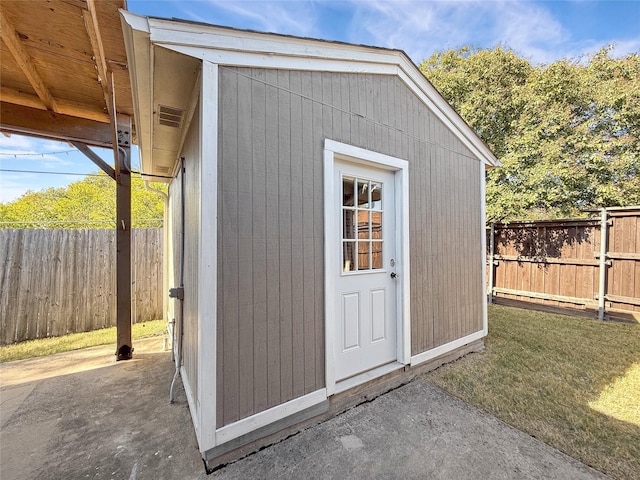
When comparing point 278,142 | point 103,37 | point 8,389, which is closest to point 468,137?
point 278,142

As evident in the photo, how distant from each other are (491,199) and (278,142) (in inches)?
285

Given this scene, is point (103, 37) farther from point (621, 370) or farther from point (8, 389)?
point (621, 370)

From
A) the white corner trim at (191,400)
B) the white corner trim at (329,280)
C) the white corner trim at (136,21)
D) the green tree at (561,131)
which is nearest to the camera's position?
the white corner trim at (136,21)

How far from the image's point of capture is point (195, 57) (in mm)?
1680

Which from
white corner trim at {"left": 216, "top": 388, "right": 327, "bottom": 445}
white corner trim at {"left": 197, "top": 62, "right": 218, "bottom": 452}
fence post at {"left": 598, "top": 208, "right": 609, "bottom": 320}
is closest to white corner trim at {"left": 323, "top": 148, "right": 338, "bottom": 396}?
white corner trim at {"left": 216, "top": 388, "right": 327, "bottom": 445}

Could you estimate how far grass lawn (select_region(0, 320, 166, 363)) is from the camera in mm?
3529

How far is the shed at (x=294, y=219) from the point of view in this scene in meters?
1.70

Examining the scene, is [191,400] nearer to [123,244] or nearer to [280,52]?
[123,244]

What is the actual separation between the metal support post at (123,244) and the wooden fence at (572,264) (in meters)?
7.19

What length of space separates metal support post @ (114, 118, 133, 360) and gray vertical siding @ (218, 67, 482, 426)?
2.41 m

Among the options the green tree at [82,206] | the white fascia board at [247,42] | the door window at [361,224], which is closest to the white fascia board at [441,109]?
the white fascia board at [247,42]

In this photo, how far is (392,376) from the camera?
2648mm

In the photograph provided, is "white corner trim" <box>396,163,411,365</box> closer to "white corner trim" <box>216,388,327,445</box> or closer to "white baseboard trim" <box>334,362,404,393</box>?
"white baseboard trim" <box>334,362,404,393</box>

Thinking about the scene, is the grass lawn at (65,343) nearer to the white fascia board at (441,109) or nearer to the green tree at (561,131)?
the white fascia board at (441,109)
